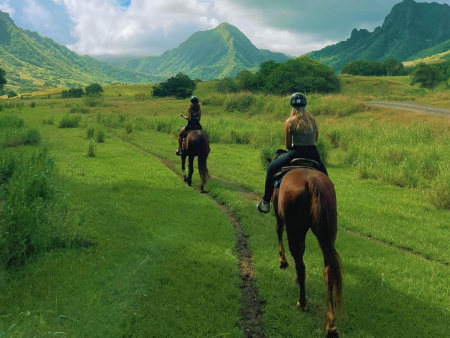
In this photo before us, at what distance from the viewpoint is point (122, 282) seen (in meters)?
5.20

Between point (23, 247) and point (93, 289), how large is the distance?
1657 millimetres

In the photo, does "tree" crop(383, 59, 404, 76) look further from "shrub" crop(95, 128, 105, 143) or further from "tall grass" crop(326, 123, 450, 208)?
"shrub" crop(95, 128, 105, 143)

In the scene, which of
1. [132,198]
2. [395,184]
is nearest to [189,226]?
[132,198]

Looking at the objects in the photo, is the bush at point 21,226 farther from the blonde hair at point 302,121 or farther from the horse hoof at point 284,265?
the blonde hair at point 302,121

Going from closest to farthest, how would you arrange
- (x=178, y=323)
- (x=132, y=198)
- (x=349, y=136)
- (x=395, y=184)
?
(x=178, y=323) < (x=132, y=198) < (x=395, y=184) < (x=349, y=136)

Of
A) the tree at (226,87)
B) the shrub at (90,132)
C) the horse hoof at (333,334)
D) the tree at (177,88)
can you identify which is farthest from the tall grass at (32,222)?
the tree at (177,88)

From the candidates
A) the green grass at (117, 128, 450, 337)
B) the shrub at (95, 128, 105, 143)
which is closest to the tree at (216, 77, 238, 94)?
the shrub at (95, 128, 105, 143)

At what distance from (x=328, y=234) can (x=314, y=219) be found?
0.86ft

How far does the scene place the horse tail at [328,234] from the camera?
4.23 m

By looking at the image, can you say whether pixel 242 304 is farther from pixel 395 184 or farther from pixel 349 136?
pixel 349 136

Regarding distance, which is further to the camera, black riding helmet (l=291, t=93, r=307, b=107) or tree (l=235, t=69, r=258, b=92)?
tree (l=235, t=69, r=258, b=92)

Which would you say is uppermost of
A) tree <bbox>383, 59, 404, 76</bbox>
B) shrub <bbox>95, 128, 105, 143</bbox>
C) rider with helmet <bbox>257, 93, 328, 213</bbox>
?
tree <bbox>383, 59, 404, 76</bbox>

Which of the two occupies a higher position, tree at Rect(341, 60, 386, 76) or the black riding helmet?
tree at Rect(341, 60, 386, 76)

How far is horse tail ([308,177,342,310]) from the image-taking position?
4.23 metres
